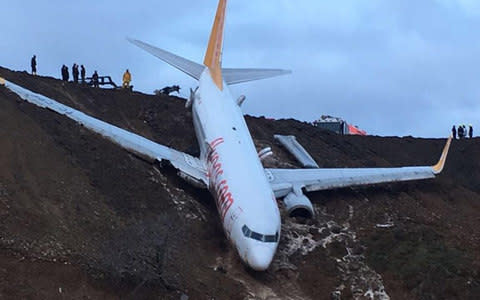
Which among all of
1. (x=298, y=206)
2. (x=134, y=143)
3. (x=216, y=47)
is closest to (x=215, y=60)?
(x=216, y=47)

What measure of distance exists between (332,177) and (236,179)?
37.2ft

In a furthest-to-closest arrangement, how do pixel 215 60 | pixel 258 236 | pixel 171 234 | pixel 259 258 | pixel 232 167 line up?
1. pixel 215 60
2. pixel 232 167
3. pixel 171 234
4. pixel 258 236
5. pixel 259 258

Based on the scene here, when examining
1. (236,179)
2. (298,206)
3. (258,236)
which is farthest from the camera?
(298,206)

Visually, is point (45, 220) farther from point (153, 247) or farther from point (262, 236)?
point (262, 236)

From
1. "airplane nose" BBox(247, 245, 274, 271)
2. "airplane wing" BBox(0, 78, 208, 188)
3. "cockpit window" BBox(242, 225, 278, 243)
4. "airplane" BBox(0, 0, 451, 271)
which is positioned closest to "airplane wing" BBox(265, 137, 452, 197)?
"airplane" BBox(0, 0, 451, 271)

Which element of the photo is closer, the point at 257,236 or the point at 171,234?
the point at 257,236

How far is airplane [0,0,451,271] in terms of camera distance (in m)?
38.5

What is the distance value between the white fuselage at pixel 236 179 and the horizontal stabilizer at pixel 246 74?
3888 millimetres

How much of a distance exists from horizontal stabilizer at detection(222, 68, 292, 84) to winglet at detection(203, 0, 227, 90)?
1.30m

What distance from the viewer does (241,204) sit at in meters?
39.3

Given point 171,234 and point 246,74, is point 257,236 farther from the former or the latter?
point 246,74

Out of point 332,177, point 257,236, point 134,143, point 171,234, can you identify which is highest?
point 134,143

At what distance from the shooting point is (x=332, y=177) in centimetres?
5116

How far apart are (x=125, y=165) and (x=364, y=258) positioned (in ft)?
43.3
